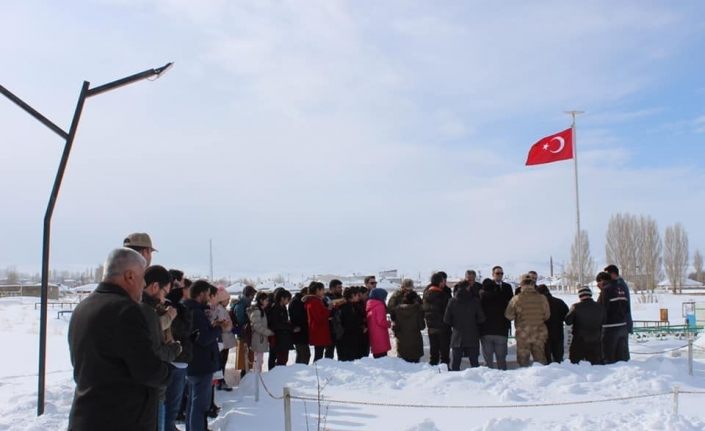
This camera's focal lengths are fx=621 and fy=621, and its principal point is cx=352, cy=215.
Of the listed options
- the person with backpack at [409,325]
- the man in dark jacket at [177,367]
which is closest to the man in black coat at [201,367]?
the man in dark jacket at [177,367]

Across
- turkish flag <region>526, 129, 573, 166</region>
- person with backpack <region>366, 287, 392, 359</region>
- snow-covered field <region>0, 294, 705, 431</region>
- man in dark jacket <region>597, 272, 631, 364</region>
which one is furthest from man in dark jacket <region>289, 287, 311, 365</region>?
turkish flag <region>526, 129, 573, 166</region>

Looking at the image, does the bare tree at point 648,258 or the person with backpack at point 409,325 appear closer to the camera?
the person with backpack at point 409,325

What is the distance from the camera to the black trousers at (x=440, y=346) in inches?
465

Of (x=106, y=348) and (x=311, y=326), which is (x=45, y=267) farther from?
(x=106, y=348)

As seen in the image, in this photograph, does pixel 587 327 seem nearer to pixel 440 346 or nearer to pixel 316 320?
pixel 440 346

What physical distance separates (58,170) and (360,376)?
5.59 meters

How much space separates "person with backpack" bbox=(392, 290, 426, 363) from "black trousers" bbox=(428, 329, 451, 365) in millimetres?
267

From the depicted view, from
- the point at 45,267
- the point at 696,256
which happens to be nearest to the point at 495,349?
the point at 45,267

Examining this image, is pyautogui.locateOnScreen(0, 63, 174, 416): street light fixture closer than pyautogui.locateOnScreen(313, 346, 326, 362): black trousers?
Yes

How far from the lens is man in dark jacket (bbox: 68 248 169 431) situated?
343 cm

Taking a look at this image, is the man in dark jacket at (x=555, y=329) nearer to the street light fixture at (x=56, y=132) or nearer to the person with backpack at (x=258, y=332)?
the person with backpack at (x=258, y=332)

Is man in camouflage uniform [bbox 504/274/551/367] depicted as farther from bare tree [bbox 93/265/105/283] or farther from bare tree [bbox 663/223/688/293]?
bare tree [bbox 663/223/688/293]

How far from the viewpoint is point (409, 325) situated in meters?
11.9

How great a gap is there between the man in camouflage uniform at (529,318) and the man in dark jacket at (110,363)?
27.8ft
